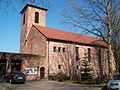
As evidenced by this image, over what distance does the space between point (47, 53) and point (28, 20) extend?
9954mm

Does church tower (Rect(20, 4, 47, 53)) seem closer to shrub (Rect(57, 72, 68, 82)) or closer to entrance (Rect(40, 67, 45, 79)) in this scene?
entrance (Rect(40, 67, 45, 79))

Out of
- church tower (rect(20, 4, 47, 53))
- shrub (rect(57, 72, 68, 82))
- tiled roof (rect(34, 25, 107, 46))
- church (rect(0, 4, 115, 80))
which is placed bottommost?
shrub (rect(57, 72, 68, 82))

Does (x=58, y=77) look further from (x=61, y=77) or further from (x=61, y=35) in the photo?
(x=61, y=35)

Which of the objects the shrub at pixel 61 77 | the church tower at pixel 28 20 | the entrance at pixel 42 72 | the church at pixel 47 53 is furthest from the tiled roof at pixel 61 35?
the shrub at pixel 61 77

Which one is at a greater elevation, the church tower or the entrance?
the church tower

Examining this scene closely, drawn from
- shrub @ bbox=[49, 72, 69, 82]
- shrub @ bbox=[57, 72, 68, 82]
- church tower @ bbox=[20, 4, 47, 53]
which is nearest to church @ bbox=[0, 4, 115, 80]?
church tower @ bbox=[20, 4, 47, 53]

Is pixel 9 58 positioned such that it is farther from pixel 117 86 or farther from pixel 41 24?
pixel 117 86

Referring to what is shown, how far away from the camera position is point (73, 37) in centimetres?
4356

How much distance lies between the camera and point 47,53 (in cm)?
3634

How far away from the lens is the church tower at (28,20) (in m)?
42.9

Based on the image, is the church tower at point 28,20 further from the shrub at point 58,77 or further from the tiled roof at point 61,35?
the shrub at point 58,77

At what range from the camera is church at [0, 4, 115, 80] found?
→ 34.5 m

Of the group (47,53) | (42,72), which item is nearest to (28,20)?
(47,53)

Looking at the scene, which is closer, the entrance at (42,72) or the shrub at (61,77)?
the shrub at (61,77)
